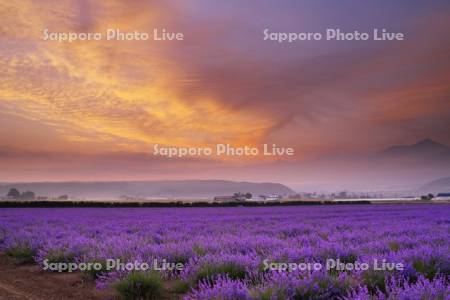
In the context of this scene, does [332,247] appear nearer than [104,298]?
No

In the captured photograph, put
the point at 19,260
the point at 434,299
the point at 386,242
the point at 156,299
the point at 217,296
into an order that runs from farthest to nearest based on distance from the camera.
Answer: the point at 19,260, the point at 386,242, the point at 156,299, the point at 217,296, the point at 434,299

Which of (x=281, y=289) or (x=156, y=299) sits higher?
(x=281, y=289)

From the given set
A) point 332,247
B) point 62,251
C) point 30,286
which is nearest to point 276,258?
point 332,247

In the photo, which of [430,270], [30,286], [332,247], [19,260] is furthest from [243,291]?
[19,260]

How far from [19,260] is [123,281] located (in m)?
4.72

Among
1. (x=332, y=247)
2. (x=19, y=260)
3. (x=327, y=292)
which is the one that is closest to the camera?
(x=327, y=292)

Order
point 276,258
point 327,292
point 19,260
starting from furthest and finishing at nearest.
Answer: point 19,260
point 276,258
point 327,292

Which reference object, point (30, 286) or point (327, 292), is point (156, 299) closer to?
point (327, 292)

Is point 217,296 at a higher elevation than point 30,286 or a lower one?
higher

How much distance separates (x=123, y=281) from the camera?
5.02 m

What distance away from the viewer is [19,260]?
8594 mm

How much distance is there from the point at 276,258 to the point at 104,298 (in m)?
2.35

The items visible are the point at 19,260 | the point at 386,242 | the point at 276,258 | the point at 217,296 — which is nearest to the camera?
the point at 217,296

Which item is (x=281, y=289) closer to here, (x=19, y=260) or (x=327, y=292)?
(x=327, y=292)
